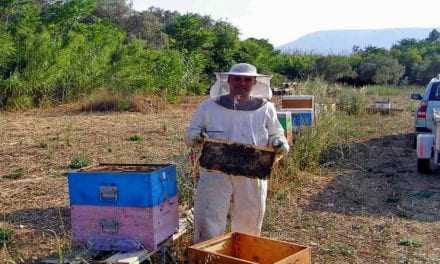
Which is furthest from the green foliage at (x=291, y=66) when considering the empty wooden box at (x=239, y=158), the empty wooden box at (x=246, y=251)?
the empty wooden box at (x=246, y=251)

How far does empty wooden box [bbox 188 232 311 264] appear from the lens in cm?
399

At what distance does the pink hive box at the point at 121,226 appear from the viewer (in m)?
4.42

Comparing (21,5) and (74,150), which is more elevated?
(21,5)

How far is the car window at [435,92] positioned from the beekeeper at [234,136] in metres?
7.14

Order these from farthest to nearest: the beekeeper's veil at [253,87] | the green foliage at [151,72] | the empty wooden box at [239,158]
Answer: the green foliage at [151,72] < the beekeeper's veil at [253,87] < the empty wooden box at [239,158]

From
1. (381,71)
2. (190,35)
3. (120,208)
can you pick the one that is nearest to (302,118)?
(120,208)

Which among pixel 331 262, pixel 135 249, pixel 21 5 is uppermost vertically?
pixel 21 5

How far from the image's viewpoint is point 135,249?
14.6 feet

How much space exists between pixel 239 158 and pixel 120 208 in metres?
0.96

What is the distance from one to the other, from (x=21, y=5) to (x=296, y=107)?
12.7 metres

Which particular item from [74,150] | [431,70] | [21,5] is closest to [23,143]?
[74,150]

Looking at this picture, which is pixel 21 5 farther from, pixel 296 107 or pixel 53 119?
pixel 296 107

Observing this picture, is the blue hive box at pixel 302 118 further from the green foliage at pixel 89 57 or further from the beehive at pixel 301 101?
the green foliage at pixel 89 57

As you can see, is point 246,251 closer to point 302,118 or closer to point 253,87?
point 253,87
